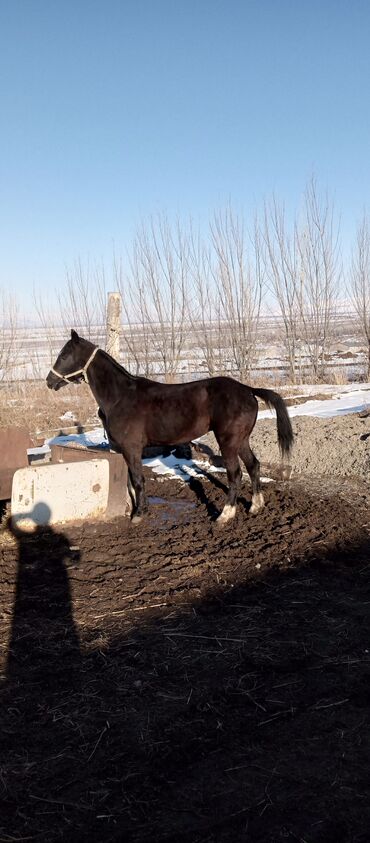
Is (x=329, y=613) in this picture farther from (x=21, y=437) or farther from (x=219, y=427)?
(x=21, y=437)

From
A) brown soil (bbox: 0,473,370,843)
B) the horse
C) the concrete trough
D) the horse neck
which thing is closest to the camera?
brown soil (bbox: 0,473,370,843)

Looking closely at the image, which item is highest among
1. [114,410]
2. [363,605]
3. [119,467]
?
[114,410]

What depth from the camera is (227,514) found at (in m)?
6.16

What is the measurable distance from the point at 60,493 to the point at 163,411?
131 cm

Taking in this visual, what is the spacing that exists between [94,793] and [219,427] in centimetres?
410

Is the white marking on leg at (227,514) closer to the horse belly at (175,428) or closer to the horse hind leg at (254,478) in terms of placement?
the horse hind leg at (254,478)

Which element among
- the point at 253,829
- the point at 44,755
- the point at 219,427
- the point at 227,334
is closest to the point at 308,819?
the point at 253,829

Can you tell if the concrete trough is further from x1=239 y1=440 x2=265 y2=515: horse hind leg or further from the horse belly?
x1=239 y1=440 x2=265 y2=515: horse hind leg

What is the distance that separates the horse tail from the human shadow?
2493 millimetres

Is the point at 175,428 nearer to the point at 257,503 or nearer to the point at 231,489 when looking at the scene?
the point at 231,489

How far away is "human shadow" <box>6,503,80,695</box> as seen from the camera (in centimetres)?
351

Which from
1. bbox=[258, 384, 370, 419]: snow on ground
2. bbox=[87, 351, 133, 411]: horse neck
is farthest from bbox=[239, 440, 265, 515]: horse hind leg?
bbox=[258, 384, 370, 419]: snow on ground

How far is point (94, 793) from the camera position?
2486mm

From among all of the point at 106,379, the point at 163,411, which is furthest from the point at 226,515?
the point at 106,379
